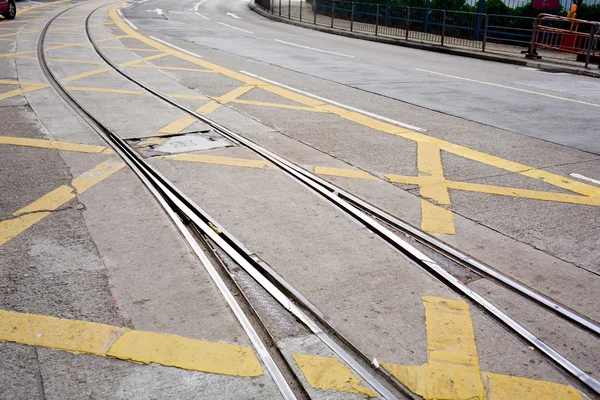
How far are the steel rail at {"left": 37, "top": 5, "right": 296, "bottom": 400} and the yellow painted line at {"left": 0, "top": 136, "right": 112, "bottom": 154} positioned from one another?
21 cm

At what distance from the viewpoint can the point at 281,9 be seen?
116 ft

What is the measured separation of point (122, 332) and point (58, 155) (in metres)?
4.11

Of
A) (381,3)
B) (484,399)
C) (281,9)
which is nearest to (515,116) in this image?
(484,399)

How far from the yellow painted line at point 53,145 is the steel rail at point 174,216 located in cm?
21

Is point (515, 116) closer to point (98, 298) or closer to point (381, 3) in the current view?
point (98, 298)

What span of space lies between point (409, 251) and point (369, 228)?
1.83 feet

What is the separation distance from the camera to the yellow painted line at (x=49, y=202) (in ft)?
16.6

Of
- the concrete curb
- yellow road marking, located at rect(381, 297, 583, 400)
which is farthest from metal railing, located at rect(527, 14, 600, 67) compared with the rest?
yellow road marking, located at rect(381, 297, 583, 400)

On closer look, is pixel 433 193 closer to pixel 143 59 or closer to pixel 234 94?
pixel 234 94

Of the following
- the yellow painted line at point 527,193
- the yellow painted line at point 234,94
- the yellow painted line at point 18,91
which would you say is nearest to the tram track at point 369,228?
the yellow painted line at point 527,193

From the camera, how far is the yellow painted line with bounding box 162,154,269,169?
6.94 meters

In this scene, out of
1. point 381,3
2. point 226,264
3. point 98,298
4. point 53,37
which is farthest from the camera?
point 381,3

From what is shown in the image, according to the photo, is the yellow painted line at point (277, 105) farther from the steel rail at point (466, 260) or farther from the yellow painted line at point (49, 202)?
the yellow painted line at point (49, 202)

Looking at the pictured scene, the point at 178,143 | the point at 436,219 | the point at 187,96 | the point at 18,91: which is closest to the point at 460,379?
the point at 436,219
